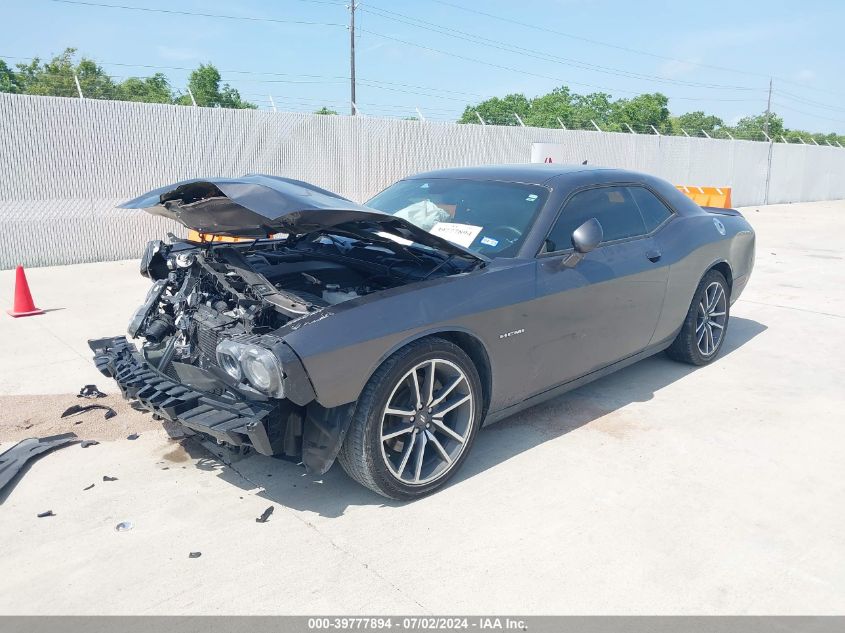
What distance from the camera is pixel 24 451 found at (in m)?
3.89

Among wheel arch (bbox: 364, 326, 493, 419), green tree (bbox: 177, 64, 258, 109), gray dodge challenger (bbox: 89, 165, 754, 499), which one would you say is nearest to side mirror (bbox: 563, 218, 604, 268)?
gray dodge challenger (bbox: 89, 165, 754, 499)

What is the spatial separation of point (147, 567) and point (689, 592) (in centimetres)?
223

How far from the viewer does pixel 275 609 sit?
260 cm

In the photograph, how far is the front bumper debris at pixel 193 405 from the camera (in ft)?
9.77

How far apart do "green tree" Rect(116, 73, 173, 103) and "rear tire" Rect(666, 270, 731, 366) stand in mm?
11551

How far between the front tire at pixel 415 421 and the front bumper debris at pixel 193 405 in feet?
1.38

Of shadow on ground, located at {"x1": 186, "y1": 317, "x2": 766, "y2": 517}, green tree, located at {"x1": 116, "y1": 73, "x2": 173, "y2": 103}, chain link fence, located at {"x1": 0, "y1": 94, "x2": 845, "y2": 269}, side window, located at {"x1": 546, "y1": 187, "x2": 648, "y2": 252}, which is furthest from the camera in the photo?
green tree, located at {"x1": 116, "y1": 73, "x2": 173, "y2": 103}

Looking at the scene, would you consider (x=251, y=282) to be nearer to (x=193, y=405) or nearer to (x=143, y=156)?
(x=193, y=405)

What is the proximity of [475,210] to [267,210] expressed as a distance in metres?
1.56

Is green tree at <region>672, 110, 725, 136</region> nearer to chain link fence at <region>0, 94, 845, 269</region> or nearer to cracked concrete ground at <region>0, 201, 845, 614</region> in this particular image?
chain link fence at <region>0, 94, 845, 269</region>

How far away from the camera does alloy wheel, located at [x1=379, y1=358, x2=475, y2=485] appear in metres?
3.32

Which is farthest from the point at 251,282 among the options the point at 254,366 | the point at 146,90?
the point at 146,90

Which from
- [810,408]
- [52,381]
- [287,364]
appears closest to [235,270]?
[287,364]

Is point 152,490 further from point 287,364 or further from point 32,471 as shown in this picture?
point 287,364
